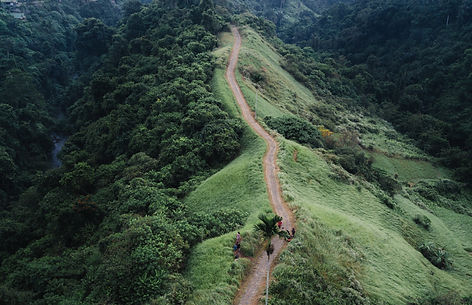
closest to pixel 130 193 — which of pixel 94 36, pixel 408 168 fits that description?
pixel 408 168

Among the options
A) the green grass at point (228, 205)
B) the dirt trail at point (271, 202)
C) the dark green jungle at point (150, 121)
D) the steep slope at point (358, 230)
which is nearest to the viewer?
the dirt trail at point (271, 202)

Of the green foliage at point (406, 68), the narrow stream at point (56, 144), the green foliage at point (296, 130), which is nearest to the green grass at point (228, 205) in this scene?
the green foliage at point (296, 130)

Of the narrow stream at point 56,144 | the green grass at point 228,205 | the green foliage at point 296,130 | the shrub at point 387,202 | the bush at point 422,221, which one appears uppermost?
the green foliage at point 296,130

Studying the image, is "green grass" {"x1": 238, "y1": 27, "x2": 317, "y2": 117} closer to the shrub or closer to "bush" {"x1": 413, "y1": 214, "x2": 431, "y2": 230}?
the shrub

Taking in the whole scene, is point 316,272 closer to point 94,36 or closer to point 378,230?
point 378,230

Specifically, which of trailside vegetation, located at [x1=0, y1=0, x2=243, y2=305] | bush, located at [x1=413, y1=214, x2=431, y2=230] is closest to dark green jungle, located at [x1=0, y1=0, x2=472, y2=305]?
trailside vegetation, located at [x1=0, y1=0, x2=243, y2=305]

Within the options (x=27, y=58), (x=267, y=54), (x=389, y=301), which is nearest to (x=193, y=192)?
(x=389, y=301)

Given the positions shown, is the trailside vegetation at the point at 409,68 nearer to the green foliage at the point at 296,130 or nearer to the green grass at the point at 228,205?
the green foliage at the point at 296,130
